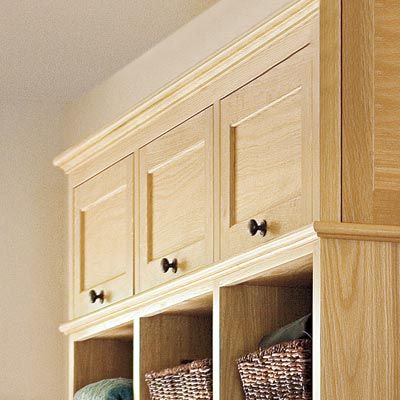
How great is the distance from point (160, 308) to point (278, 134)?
0.71 metres

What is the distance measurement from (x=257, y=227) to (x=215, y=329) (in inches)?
11.5

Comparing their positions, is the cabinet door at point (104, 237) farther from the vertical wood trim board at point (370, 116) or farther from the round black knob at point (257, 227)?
the vertical wood trim board at point (370, 116)

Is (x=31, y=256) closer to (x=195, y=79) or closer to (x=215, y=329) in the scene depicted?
(x=195, y=79)

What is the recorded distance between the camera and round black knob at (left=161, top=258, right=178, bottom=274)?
286 cm

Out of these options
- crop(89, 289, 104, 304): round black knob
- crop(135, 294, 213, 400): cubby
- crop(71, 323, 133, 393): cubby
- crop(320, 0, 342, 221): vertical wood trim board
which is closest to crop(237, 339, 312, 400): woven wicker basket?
crop(320, 0, 342, 221): vertical wood trim board

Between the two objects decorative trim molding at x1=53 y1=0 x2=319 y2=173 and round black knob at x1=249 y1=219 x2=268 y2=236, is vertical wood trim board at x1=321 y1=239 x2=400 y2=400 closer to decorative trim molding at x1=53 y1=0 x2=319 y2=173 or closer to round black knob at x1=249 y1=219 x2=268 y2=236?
round black knob at x1=249 y1=219 x2=268 y2=236

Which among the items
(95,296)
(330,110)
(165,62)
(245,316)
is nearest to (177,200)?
(245,316)

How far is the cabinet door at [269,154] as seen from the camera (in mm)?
2319

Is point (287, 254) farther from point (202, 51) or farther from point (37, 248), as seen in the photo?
point (37, 248)

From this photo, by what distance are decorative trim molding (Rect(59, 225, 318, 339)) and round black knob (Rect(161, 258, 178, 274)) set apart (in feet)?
0.13

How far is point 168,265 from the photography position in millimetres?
2875

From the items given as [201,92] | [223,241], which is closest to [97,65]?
[201,92]

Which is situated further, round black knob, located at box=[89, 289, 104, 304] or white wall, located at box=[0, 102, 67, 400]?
white wall, located at box=[0, 102, 67, 400]

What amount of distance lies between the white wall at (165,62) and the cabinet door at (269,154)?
56 centimetres
